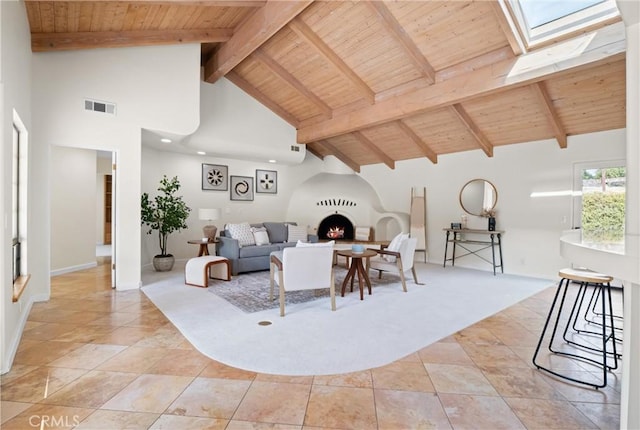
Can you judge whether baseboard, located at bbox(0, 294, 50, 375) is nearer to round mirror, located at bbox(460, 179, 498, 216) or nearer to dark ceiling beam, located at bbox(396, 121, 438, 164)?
dark ceiling beam, located at bbox(396, 121, 438, 164)

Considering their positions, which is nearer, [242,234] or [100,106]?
[100,106]

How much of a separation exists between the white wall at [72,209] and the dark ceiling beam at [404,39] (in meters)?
5.73

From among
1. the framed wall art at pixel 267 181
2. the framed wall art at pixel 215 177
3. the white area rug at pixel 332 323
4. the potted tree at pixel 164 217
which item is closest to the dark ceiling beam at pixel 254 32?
the framed wall art at pixel 215 177

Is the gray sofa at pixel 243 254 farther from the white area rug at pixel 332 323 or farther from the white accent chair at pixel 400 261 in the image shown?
the white accent chair at pixel 400 261

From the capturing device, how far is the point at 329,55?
485 cm

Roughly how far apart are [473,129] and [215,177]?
554 cm

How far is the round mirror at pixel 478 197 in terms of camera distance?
6090mm

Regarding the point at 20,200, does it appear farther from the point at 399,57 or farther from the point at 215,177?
the point at 399,57

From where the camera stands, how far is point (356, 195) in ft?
29.0

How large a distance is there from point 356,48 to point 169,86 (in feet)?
9.52

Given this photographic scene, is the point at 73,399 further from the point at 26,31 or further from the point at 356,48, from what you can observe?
the point at 356,48

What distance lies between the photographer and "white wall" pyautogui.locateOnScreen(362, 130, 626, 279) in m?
5.12

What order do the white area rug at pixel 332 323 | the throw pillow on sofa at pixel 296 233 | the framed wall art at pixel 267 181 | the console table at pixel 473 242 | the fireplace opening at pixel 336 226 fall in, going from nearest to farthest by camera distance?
the white area rug at pixel 332 323
the console table at pixel 473 242
the throw pillow on sofa at pixel 296 233
the framed wall art at pixel 267 181
the fireplace opening at pixel 336 226

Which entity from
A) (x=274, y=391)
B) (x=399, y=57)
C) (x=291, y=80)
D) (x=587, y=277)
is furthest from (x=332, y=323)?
(x=291, y=80)
